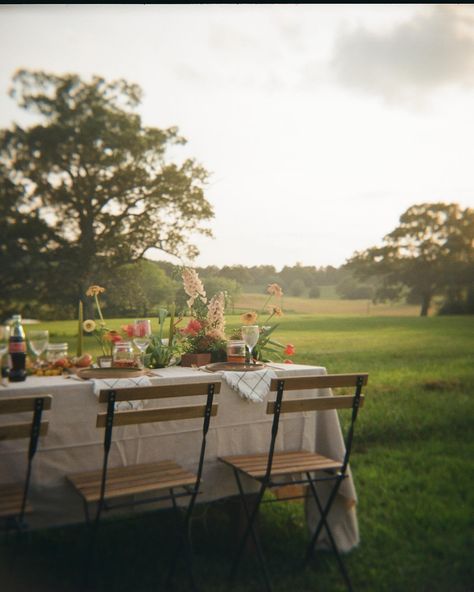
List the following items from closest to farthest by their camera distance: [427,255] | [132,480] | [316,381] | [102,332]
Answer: [132,480], [316,381], [102,332], [427,255]

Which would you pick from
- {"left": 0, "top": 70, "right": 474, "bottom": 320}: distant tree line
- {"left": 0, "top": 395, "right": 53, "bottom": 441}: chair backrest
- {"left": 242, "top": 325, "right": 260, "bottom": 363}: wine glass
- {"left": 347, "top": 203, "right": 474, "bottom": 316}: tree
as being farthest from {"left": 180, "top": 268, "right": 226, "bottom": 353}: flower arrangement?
{"left": 347, "top": 203, "right": 474, "bottom": 316}: tree

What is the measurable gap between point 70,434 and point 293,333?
30.2 feet

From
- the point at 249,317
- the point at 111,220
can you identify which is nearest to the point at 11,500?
the point at 249,317

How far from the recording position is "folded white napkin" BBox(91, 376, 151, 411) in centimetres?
226

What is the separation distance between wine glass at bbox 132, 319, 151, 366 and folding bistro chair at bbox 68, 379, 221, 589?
54 centimetres

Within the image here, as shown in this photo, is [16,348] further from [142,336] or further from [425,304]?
[425,304]

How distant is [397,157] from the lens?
9.79 m

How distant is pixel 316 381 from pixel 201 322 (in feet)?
2.75

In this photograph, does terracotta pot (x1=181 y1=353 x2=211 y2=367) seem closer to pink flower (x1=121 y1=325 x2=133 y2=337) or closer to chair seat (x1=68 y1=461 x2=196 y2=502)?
pink flower (x1=121 y1=325 x2=133 y2=337)

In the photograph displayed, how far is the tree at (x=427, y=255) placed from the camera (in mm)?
11703

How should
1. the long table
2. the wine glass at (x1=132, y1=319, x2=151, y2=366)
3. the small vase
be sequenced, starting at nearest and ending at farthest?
the long table, the small vase, the wine glass at (x1=132, y1=319, x2=151, y2=366)

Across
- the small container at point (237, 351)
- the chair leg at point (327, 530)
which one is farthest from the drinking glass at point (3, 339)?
the chair leg at point (327, 530)

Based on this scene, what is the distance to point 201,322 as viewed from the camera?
9.86 ft

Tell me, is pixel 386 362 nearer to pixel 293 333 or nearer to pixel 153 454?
pixel 293 333
